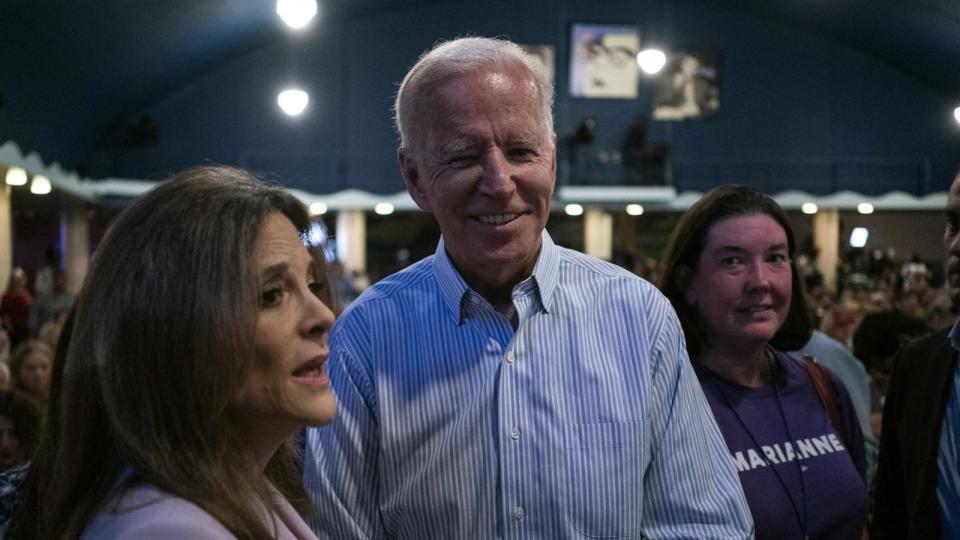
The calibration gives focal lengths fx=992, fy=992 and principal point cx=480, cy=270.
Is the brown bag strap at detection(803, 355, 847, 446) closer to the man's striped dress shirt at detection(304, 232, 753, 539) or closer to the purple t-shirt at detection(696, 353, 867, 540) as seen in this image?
the purple t-shirt at detection(696, 353, 867, 540)

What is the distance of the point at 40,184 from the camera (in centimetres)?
1445

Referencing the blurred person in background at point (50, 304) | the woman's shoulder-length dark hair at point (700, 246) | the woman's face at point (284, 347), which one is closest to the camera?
the woman's face at point (284, 347)

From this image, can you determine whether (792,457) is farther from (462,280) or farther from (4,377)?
(4,377)

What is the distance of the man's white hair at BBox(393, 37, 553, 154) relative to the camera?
1810mm

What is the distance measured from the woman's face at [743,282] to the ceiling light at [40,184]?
13.5 meters

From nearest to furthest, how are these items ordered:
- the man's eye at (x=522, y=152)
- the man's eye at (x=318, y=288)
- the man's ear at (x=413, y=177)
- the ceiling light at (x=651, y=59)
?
the man's eye at (x=318, y=288) < the man's eye at (x=522, y=152) < the man's ear at (x=413, y=177) < the ceiling light at (x=651, y=59)

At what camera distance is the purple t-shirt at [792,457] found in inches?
91.7

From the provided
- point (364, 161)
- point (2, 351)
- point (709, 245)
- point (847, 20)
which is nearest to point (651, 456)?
point (709, 245)

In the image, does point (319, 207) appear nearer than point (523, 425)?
No

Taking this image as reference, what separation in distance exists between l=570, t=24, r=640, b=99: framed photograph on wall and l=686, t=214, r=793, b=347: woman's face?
1913 cm

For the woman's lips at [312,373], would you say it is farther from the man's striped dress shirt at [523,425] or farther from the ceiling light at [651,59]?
the ceiling light at [651,59]

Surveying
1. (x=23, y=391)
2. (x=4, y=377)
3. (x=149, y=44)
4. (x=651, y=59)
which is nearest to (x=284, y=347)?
(x=23, y=391)

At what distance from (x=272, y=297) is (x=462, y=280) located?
55 cm

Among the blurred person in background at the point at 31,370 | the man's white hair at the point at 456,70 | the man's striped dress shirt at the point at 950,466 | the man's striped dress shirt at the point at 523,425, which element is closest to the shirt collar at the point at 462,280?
the man's striped dress shirt at the point at 523,425
